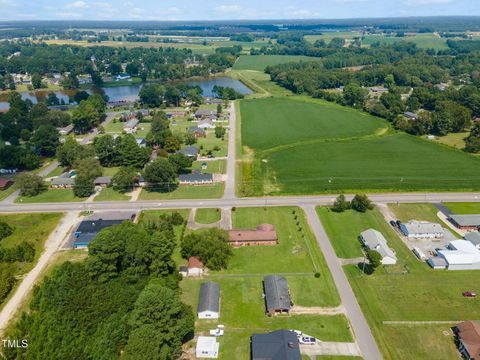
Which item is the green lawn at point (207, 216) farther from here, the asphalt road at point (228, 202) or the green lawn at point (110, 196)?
the green lawn at point (110, 196)

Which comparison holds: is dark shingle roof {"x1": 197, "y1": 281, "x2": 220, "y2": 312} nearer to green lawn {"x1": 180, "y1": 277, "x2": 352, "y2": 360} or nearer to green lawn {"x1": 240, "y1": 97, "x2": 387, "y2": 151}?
green lawn {"x1": 180, "y1": 277, "x2": 352, "y2": 360}

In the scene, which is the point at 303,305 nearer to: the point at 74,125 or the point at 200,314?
the point at 200,314

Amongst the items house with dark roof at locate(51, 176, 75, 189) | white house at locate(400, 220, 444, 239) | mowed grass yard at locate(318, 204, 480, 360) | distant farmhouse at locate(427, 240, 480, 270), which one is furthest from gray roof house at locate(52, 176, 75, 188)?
distant farmhouse at locate(427, 240, 480, 270)

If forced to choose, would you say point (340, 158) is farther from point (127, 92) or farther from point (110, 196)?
point (127, 92)

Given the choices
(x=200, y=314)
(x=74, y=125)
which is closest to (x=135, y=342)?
(x=200, y=314)

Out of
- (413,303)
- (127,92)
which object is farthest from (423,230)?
(127,92)

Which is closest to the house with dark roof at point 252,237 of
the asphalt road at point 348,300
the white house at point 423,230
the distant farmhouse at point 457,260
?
the asphalt road at point 348,300
